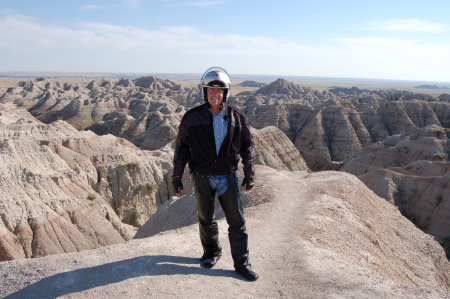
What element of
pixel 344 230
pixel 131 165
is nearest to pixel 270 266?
pixel 344 230

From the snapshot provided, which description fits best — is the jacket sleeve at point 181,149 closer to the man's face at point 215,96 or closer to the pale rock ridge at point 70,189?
the man's face at point 215,96

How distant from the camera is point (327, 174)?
14.2m

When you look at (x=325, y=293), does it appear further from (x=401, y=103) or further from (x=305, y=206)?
(x=401, y=103)

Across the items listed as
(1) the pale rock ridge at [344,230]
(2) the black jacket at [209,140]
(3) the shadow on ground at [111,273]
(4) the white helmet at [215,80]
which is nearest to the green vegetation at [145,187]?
(1) the pale rock ridge at [344,230]

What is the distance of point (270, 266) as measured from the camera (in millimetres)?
5898

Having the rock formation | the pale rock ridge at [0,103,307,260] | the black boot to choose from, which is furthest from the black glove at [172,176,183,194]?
the rock formation

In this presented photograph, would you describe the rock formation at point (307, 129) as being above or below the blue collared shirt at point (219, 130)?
below

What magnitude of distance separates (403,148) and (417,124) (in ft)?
85.3

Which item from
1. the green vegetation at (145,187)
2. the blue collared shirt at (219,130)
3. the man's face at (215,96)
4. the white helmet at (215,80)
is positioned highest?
the white helmet at (215,80)

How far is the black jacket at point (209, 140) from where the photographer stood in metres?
5.00

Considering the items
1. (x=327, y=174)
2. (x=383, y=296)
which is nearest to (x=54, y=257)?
(x=383, y=296)

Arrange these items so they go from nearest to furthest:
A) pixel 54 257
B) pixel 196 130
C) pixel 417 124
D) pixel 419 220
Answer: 1. pixel 196 130
2. pixel 54 257
3. pixel 419 220
4. pixel 417 124

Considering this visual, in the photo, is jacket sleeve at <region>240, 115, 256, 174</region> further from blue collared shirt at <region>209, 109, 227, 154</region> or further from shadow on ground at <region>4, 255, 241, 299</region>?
shadow on ground at <region>4, 255, 241, 299</region>

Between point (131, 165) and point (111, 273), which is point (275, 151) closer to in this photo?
point (131, 165)
